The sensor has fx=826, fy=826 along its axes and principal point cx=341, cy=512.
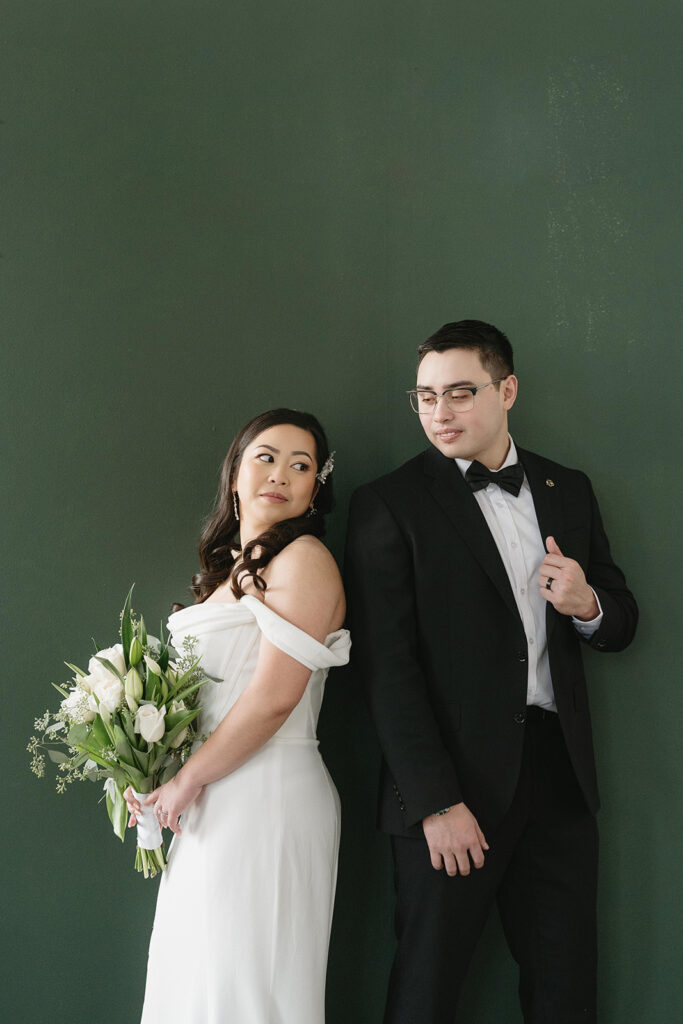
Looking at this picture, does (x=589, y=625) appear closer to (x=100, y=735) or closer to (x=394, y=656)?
(x=394, y=656)

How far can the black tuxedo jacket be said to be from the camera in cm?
232

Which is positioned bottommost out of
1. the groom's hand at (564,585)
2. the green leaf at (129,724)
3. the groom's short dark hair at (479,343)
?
the green leaf at (129,724)

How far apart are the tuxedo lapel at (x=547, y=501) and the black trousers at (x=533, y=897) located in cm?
49

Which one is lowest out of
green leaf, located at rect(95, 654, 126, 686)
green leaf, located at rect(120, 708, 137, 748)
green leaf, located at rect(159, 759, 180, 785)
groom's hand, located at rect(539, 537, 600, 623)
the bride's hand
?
the bride's hand

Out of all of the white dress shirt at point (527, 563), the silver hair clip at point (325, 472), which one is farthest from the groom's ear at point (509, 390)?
the silver hair clip at point (325, 472)

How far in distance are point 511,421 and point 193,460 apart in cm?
114

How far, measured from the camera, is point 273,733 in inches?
87.9

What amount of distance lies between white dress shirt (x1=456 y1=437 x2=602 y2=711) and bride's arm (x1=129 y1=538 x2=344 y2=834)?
2.04ft

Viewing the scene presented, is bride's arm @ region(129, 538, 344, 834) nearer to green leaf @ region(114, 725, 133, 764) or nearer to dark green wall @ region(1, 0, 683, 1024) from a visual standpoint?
green leaf @ region(114, 725, 133, 764)

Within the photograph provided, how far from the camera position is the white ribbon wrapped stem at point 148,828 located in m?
2.26

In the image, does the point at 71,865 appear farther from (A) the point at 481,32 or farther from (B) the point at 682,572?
(A) the point at 481,32

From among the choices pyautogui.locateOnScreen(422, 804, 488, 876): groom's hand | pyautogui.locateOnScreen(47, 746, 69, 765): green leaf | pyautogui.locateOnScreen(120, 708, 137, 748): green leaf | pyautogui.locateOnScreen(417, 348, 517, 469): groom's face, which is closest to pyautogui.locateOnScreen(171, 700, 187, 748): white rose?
pyautogui.locateOnScreen(120, 708, 137, 748): green leaf

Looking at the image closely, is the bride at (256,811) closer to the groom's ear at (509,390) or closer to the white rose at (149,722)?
the white rose at (149,722)

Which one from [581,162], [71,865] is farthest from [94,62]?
[71,865]
